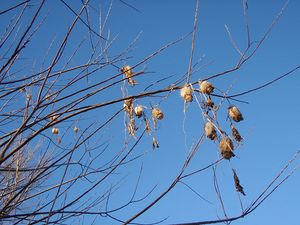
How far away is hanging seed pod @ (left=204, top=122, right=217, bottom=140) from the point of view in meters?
1.12

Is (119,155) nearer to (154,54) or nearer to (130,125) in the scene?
(130,125)

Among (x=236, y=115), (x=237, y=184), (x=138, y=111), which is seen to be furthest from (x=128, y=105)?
(x=237, y=184)

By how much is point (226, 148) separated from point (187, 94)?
25 cm

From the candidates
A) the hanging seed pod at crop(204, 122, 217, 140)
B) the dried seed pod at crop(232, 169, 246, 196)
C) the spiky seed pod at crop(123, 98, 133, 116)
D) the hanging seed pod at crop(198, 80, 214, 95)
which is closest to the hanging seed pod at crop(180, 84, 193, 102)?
the hanging seed pod at crop(198, 80, 214, 95)

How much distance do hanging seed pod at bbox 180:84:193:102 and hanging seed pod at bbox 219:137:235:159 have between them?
0.21 m

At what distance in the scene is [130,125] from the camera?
167 cm

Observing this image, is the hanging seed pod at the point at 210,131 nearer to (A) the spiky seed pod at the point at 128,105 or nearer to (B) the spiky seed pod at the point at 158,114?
(B) the spiky seed pod at the point at 158,114

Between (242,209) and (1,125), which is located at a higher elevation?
(1,125)

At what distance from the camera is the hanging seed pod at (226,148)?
1104 mm

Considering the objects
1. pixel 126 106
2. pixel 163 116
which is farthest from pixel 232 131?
pixel 126 106

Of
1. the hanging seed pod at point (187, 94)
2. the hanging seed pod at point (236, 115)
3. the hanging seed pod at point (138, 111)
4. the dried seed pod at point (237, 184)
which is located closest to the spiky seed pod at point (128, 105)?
the hanging seed pod at point (138, 111)

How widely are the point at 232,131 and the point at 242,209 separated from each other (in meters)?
0.26

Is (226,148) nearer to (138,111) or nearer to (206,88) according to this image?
(206,88)

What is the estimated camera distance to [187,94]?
124 cm
